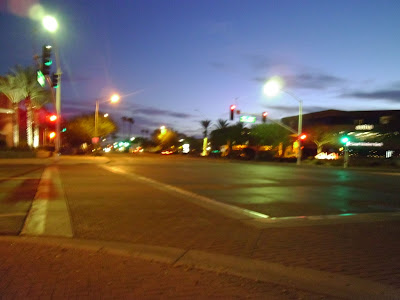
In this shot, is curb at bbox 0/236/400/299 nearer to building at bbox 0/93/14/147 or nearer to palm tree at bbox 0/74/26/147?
palm tree at bbox 0/74/26/147

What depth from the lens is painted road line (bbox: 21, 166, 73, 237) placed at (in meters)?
9.30

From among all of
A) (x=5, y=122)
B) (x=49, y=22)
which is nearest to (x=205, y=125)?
(x=5, y=122)

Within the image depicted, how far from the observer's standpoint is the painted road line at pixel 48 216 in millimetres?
9298

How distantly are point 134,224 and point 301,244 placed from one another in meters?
3.89

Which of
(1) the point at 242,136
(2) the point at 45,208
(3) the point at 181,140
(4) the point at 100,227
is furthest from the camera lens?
(3) the point at 181,140

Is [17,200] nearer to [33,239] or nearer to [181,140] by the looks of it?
[33,239]

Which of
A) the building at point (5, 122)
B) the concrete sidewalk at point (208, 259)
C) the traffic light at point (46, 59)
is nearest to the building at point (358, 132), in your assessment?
the building at point (5, 122)

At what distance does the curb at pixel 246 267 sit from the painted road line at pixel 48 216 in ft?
2.28

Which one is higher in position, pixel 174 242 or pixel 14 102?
pixel 14 102

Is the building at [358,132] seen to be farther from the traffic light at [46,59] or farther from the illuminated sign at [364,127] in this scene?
the traffic light at [46,59]

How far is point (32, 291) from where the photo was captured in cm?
557

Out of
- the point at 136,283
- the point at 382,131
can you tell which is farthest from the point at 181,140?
the point at 136,283

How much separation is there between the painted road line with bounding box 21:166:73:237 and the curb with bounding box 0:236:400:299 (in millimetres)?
695

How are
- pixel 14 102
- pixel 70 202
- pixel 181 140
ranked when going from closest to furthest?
pixel 70 202
pixel 14 102
pixel 181 140
